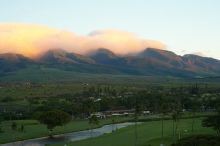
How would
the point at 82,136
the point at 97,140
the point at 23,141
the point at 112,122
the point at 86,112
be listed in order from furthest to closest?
the point at 86,112 < the point at 112,122 < the point at 82,136 < the point at 23,141 < the point at 97,140

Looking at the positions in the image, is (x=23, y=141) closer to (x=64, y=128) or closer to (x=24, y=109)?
(x=64, y=128)

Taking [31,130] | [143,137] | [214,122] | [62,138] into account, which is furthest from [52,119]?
[214,122]

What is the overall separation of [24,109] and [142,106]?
5214 cm

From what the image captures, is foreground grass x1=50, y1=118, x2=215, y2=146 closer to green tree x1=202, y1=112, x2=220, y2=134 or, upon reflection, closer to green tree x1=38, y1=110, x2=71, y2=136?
green tree x1=202, y1=112, x2=220, y2=134

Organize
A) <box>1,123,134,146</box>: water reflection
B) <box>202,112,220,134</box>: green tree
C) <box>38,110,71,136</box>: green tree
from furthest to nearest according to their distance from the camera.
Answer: <box>38,110,71,136</box>: green tree, <box>1,123,134,146</box>: water reflection, <box>202,112,220,134</box>: green tree

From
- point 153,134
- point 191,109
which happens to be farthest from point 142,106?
point 153,134

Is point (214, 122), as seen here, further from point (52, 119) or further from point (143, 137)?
point (52, 119)

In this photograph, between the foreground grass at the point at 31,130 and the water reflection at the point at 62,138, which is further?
the foreground grass at the point at 31,130

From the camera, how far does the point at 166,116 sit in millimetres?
170000

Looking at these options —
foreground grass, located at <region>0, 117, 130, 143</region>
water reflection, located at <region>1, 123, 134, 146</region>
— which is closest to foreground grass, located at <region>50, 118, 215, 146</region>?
water reflection, located at <region>1, 123, 134, 146</region>

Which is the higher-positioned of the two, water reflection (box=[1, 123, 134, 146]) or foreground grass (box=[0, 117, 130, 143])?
foreground grass (box=[0, 117, 130, 143])

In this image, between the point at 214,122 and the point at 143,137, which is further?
the point at 143,137

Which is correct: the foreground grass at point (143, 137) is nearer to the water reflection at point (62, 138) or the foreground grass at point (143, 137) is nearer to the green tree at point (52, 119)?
the water reflection at point (62, 138)

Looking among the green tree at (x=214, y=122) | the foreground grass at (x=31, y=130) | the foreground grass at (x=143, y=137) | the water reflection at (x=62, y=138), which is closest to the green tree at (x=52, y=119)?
the foreground grass at (x=31, y=130)
